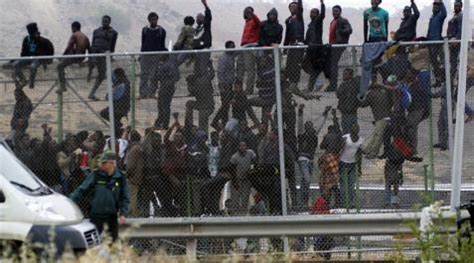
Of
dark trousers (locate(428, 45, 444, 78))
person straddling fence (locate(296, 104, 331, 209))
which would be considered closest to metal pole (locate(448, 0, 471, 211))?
dark trousers (locate(428, 45, 444, 78))

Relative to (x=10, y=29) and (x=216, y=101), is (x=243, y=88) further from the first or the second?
(x=10, y=29)

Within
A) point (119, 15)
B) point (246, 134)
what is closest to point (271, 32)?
point (246, 134)

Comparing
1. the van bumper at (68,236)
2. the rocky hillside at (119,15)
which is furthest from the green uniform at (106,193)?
the rocky hillside at (119,15)

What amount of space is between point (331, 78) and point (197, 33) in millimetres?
4277

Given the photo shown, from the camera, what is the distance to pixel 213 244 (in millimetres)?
20969

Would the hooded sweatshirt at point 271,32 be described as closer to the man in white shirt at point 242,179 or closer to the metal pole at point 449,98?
the man in white shirt at point 242,179

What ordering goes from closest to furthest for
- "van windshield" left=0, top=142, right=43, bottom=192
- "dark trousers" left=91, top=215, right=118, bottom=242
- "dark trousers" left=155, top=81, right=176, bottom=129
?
"van windshield" left=0, top=142, right=43, bottom=192 < "dark trousers" left=91, top=215, right=118, bottom=242 < "dark trousers" left=155, top=81, right=176, bottom=129

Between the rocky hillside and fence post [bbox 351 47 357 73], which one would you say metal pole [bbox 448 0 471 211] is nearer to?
fence post [bbox 351 47 357 73]

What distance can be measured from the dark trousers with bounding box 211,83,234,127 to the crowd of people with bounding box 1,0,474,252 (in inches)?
0.5

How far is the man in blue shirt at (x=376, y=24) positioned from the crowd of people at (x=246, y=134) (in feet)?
6.84

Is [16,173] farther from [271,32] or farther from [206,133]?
[271,32]

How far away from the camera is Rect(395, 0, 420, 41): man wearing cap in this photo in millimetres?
22766

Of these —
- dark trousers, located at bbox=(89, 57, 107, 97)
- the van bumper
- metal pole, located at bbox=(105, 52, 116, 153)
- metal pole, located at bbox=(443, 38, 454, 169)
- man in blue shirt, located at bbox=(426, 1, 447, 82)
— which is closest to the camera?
the van bumper

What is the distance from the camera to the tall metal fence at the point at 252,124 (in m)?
20.7
